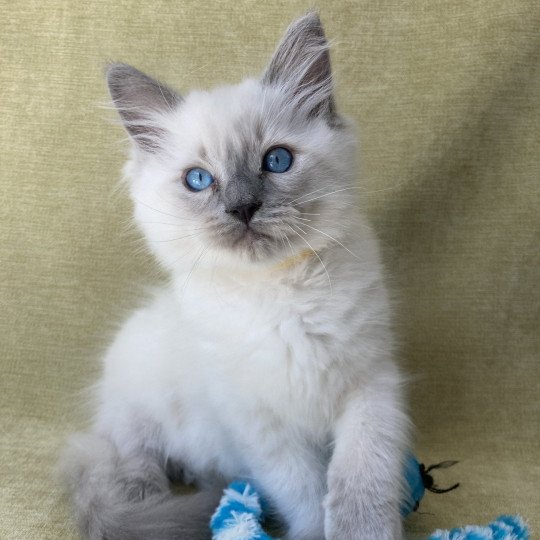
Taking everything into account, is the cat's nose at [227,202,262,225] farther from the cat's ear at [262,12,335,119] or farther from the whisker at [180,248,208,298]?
the cat's ear at [262,12,335,119]

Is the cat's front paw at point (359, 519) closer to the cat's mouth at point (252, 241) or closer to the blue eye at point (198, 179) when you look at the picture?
the cat's mouth at point (252, 241)

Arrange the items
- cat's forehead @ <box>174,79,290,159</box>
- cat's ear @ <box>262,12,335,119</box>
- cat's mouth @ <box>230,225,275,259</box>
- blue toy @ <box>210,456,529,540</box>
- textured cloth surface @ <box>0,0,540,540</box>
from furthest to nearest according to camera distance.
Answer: textured cloth surface @ <box>0,0,540,540</box> < cat's ear @ <box>262,12,335,119</box> < cat's forehead @ <box>174,79,290,159</box> < cat's mouth @ <box>230,225,275,259</box> < blue toy @ <box>210,456,529,540</box>

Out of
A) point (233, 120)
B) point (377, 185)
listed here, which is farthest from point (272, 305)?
point (377, 185)

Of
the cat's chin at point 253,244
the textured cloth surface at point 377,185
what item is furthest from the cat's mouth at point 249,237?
the textured cloth surface at point 377,185

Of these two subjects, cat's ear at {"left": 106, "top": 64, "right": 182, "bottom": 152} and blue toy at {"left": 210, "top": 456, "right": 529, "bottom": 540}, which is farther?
cat's ear at {"left": 106, "top": 64, "right": 182, "bottom": 152}

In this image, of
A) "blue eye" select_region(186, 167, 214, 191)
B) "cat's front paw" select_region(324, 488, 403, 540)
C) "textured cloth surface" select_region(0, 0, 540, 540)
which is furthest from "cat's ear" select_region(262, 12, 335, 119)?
"cat's front paw" select_region(324, 488, 403, 540)

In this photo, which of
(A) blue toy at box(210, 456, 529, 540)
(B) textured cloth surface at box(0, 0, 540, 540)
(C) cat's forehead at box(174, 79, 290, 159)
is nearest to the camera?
(A) blue toy at box(210, 456, 529, 540)

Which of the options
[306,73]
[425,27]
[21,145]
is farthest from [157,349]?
[425,27]
